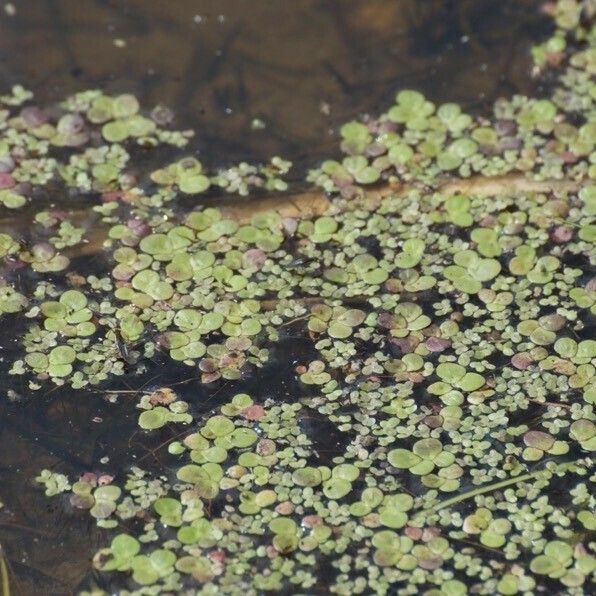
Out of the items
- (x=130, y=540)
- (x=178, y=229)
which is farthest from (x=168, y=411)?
(x=178, y=229)

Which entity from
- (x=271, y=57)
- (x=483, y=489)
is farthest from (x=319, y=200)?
(x=483, y=489)

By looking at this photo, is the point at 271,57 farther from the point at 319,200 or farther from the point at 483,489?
the point at 483,489

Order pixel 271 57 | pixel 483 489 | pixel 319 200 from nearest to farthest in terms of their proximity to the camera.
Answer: pixel 483 489 → pixel 319 200 → pixel 271 57

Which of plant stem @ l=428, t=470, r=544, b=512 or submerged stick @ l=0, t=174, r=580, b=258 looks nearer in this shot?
plant stem @ l=428, t=470, r=544, b=512

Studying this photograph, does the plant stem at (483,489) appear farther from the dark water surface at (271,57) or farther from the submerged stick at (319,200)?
the dark water surface at (271,57)

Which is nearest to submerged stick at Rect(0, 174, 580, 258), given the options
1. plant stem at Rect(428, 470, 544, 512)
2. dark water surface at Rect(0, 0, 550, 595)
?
dark water surface at Rect(0, 0, 550, 595)

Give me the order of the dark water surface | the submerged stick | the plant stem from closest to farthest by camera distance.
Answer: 1. the plant stem
2. the submerged stick
3. the dark water surface

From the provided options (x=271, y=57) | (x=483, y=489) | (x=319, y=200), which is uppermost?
(x=271, y=57)

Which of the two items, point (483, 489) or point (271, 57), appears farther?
point (271, 57)

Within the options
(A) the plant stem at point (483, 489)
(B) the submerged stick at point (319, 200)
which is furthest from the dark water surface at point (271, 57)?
(A) the plant stem at point (483, 489)

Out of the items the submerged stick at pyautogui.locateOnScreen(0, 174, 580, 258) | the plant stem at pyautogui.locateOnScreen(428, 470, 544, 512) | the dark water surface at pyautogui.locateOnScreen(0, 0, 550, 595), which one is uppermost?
the dark water surface at pyautogui.locateOnScreen(0, 0, 550, 595)

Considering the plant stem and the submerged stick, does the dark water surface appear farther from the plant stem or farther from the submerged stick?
the plant stem
